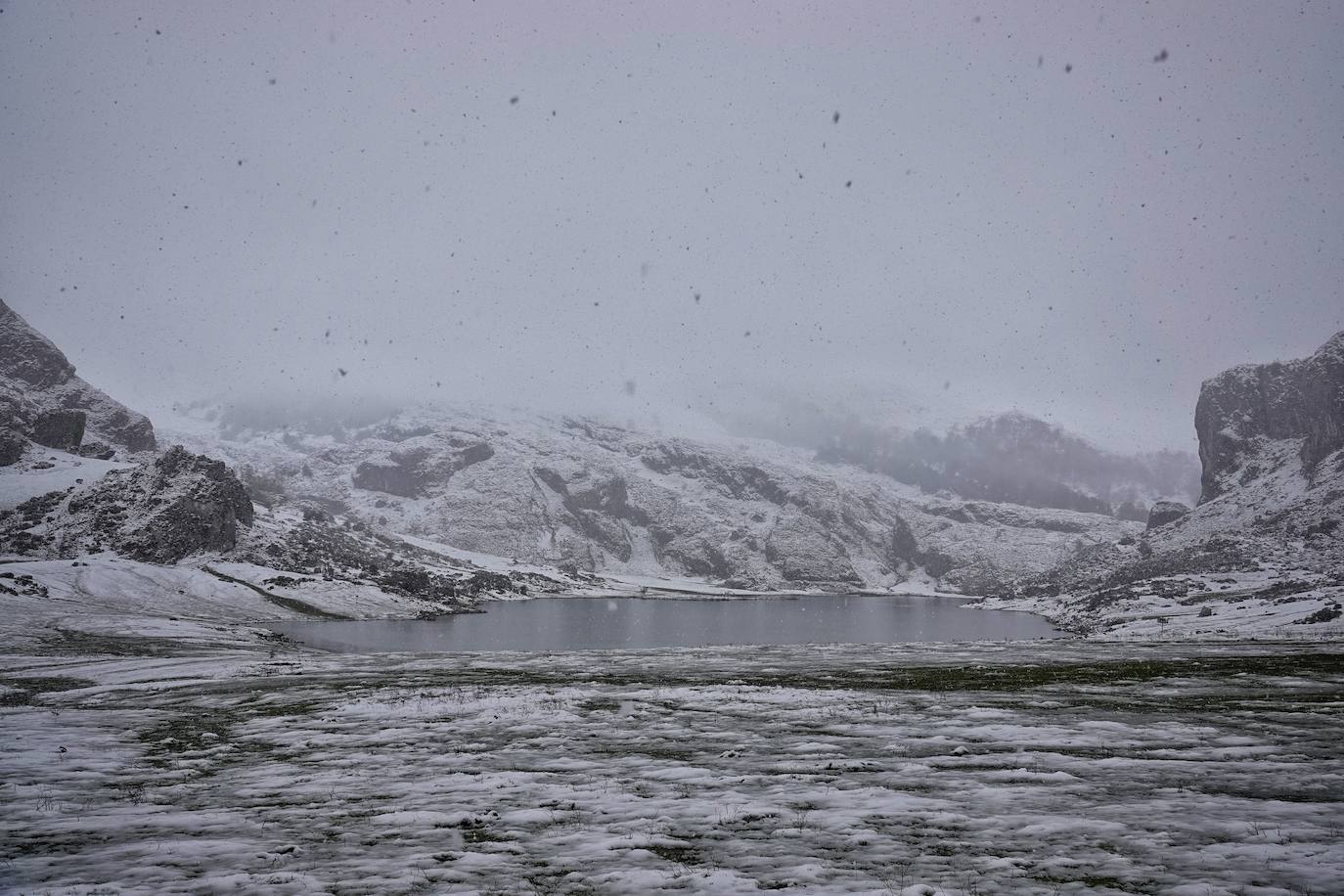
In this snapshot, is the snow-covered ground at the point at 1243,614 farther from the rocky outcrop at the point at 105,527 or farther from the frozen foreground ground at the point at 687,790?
Answer: the rocky outcrop at the point at 105,527

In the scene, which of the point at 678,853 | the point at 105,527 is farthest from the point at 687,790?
the point at 105,527

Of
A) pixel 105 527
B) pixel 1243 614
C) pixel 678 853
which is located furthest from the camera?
pixel 105 527

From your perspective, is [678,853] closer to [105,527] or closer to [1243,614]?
[1243,614]

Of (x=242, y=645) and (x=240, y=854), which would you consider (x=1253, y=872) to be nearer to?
(x=240, y=854)

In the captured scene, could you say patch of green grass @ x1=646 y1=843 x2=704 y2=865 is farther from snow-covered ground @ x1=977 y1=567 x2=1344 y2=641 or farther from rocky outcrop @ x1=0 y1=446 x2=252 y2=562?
rocky outcrop @ x1=0 y1=446 x2=252 y2=562

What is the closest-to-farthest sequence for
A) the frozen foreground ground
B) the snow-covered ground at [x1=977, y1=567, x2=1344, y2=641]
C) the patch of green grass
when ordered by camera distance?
the frozen foreground ground, the patch of green grass, the snow-covered ground at [x1=977, y1=567, x2=1344, y2=641]

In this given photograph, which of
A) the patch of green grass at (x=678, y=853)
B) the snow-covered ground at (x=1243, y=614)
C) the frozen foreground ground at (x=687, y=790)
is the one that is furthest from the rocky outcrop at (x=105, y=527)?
the snow-covered ground at (x=1243, y=614)

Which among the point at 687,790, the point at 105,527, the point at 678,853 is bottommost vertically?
the point at 687,790

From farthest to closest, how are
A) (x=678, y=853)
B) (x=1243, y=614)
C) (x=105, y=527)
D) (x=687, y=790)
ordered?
(x=105, y=527) < (x=1243, y=614) < (x=687, y=790) < (x=678, y=853)

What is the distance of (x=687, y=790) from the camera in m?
17.4

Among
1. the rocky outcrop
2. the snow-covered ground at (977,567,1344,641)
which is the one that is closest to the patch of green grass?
the snow-covered ground at (977,567,1344,641)

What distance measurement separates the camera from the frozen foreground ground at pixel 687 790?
11.7 m

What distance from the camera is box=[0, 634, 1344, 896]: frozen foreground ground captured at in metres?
11.7

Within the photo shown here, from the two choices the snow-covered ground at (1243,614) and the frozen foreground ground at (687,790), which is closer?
the frozen foreground ground at (687,790)
